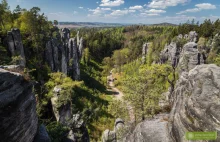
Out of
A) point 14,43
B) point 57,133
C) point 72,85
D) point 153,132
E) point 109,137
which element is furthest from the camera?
point 72,85

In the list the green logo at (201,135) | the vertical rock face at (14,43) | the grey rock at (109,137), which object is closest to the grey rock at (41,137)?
the green logo at (201,135)

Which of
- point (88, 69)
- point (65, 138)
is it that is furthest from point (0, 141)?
point (88, 69)

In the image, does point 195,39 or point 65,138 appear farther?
point 195,39

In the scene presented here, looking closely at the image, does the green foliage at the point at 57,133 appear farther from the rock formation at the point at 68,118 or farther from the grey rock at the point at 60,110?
the grey rock at the point at 60,110

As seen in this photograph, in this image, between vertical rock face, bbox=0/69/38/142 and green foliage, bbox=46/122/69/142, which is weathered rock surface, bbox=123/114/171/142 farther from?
vertical rock face, bbox=0/69/38/142

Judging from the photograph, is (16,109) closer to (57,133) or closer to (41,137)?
(41,137)

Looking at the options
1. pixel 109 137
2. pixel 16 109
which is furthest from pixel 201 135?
pixel 109 137

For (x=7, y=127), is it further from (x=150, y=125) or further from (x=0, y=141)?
(x=150, y=125)
